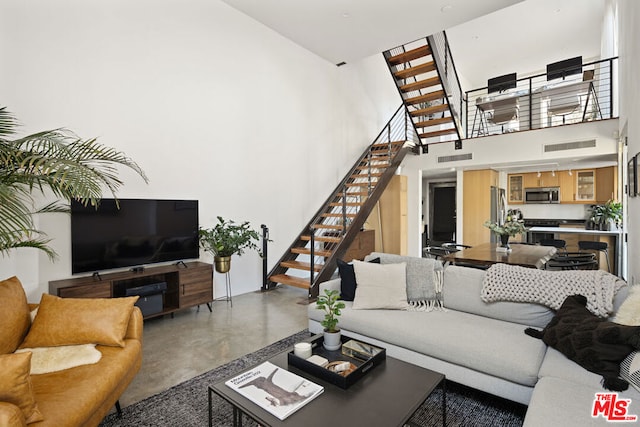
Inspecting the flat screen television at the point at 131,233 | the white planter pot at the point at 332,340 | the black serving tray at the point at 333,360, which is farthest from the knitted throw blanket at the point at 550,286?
the flat screen television at the point at 131,233

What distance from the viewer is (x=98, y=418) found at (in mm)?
1610

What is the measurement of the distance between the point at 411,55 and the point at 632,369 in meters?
5.66

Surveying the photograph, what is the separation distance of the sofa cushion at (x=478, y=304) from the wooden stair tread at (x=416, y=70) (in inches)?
171

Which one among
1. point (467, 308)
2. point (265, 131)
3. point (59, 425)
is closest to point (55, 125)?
point (265, 131)

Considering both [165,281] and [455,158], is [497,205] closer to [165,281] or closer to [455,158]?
[455,158]

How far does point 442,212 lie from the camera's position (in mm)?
8844

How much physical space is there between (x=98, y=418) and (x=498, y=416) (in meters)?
2.19

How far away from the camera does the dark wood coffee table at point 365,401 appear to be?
4.52 feet

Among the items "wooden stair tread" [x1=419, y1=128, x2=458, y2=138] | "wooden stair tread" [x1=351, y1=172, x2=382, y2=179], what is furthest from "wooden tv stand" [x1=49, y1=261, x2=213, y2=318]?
"wooden stair tread" [x1=419, y1=128, x2=458, y2=138]

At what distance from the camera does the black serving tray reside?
163 cm

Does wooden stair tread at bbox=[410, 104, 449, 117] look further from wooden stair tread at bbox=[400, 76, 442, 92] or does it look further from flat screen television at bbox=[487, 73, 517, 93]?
flat screen television at bbox=[487, 73, 517, 93]

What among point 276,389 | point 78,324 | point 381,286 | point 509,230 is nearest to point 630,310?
point 381,286

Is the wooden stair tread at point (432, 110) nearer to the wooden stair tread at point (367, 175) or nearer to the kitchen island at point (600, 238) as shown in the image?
the wooden stair tread at point (367, 175)

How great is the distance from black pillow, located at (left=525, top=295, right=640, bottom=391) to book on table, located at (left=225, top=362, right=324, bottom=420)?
4.64 feet
